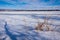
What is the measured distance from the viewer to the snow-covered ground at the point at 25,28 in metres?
1.84

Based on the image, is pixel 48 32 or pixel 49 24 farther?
pixel 49 24

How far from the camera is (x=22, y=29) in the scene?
78.4 inches

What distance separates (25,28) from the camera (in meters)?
2.01

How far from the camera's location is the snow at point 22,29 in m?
1.84

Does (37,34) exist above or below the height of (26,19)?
below

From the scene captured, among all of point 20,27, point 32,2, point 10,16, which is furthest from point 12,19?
point 32,2

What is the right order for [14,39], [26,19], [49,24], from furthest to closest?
1. [26,19]
2. [49,24]
3. [14,39]

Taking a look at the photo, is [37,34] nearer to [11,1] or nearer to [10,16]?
[10,16]

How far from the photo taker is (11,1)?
2328 mm

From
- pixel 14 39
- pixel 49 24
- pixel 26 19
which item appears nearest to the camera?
pixel 14 39

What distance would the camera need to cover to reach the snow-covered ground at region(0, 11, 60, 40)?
6.04 feet

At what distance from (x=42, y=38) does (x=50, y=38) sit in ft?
0.30

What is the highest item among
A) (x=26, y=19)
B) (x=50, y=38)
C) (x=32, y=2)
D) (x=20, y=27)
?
A: (x=32, y=2)

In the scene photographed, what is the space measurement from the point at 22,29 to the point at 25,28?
0.14 ft
